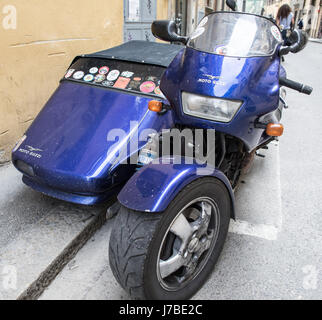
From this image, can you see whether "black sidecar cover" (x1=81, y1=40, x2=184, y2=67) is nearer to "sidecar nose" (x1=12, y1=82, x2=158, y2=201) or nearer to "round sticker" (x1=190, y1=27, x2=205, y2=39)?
"sidecar nose" (x1=12, y1=82, x2=158, y2=201)

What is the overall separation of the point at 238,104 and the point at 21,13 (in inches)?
103

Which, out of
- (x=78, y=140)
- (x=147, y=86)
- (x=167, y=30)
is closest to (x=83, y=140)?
(x=78, y=140)

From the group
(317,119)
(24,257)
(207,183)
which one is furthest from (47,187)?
(317,119)

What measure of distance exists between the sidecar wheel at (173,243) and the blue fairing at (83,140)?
1.93 feet

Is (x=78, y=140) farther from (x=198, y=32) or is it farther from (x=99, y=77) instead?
(x=198, y=32)

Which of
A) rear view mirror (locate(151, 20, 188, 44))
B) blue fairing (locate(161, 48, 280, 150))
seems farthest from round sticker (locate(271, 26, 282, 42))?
rear view mirror (locate(151, 20, 188, 44))

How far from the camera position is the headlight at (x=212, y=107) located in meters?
1.87

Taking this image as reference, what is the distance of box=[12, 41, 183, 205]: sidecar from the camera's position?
2.31 meters

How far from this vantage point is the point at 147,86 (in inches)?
107

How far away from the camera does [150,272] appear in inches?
66.1

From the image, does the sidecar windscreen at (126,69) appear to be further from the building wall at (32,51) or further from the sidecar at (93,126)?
the building wall at (32,51)

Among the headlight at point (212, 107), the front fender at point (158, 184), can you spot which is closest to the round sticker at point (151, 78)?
the headlight at point (212, 107)

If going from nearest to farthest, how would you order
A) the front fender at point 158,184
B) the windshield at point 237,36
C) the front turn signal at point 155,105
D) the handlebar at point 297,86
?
the front fender at point 158,184, the windshield at point 237,36, the handlebar at point 297,86, the front turn signal at point 155,105
